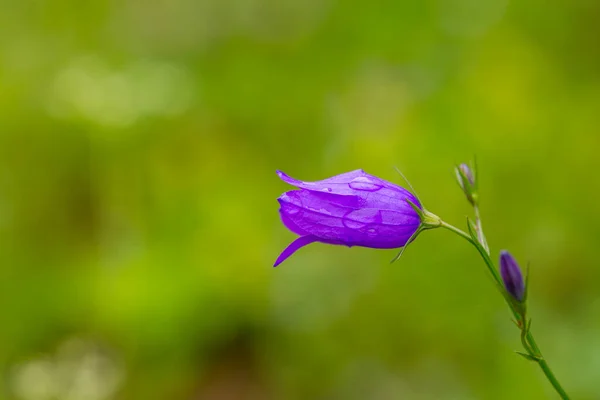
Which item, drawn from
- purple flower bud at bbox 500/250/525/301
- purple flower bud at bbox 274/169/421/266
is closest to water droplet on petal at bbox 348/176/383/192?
purple flower bud at bbox 274/169/421/266

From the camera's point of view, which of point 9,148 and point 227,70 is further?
point 227,70

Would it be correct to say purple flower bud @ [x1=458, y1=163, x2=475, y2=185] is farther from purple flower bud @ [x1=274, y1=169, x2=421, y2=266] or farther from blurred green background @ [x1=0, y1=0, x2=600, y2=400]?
blurred green background @ [x1=0, y1=0, x2=600, y2=400]

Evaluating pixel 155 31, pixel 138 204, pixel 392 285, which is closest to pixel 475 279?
pixel 392 285

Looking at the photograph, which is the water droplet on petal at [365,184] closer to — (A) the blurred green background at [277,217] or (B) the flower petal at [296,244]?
A: (B) the flower petal at [296,244]

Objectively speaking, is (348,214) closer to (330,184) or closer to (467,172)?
(330,184)

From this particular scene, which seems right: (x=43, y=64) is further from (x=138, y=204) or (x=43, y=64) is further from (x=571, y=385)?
(x=571, y=385)

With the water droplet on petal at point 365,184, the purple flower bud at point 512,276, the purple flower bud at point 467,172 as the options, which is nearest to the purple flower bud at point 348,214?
the water droplet on petal at point 365,184
